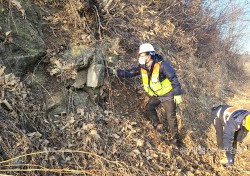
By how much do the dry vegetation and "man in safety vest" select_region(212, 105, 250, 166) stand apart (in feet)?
1.01

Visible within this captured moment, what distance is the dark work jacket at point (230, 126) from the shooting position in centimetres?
432

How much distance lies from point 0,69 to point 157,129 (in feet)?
9.74

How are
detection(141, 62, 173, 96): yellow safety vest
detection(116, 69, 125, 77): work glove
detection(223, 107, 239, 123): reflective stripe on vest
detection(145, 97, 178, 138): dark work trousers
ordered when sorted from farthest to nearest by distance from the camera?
1. detection(116, 69, 125, 77): work glove
2. detection(145, 97, 178, 138): dark work trousers
3. detection(141, 62, 173, 96): yellow safety vest
4. detection(223, 107, 239, 123): reflective stripe on vest

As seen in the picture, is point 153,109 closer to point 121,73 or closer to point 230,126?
point 121,73

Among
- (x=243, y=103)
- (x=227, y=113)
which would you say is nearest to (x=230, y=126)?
(x=227, y=113)

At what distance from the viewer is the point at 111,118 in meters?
4.53

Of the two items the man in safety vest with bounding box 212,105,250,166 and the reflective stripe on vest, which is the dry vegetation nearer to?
the man in safety vest with bounding box 212,105,250,166

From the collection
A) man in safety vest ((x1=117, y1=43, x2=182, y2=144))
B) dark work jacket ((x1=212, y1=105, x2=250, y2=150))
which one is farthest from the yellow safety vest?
dark work jacket ((x1=212, y1=105, x2=250, y2=150))

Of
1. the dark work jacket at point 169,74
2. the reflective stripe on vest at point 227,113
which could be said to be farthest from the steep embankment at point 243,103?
the dark work jacket at point 169,74

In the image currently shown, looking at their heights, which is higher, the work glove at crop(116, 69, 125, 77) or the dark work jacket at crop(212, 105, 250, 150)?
the work glove at crop(116, 69, 125, 77)

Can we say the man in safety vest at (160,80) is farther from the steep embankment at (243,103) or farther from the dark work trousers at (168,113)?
the steep embankment at (243,103)

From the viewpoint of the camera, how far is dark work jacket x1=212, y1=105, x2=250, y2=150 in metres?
4.32

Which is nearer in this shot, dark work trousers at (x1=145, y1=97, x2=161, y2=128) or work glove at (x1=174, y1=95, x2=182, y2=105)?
work glove at (x1=174, y1=95, x2=182, y2=105)

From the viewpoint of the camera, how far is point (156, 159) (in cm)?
415
